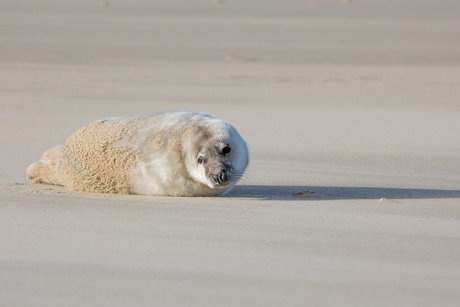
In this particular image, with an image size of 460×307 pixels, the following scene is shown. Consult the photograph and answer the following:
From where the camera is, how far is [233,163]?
5.46m

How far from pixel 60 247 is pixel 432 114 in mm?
6342

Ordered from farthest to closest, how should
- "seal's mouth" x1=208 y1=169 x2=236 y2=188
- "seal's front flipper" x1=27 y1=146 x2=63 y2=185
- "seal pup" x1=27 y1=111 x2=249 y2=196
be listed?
"seal's front flipper" x1=27 y1=146 x2=63 y2=185 → "seal pup" x1=27 y1=111 x2=249 y2=196 → "seal's mouth" x1=208 y1=169 x2=236 y2=188

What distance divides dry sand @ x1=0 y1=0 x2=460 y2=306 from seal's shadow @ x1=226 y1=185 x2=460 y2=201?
2 cm

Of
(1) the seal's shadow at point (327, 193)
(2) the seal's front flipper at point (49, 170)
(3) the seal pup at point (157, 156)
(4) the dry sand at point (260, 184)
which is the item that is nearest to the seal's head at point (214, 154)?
(3) the seal pup at point (157, 156)

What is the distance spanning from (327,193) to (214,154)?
102 cm

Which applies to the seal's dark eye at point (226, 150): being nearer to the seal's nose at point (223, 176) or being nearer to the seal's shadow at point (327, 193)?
the seal's nose at point (223, 176)

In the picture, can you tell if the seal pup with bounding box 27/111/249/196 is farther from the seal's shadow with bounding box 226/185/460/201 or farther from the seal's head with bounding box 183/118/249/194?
the seal's shadow with bounding box 226/185/460/201

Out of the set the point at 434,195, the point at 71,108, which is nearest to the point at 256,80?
the point at 71,108

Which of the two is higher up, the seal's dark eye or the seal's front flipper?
the seal's dark eye

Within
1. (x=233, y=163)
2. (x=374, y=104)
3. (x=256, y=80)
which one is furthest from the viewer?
(x=256, y=80)

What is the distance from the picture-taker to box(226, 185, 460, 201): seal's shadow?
224 inches

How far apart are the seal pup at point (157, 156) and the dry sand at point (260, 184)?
0.16m

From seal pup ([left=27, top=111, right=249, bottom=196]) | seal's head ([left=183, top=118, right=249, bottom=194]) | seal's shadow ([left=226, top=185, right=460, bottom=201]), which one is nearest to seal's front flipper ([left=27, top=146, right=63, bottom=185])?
seal pup ([left=27, top=111, right=249, bottom=196])

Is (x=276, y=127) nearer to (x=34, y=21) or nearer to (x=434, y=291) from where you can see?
(x=434, y=291)
